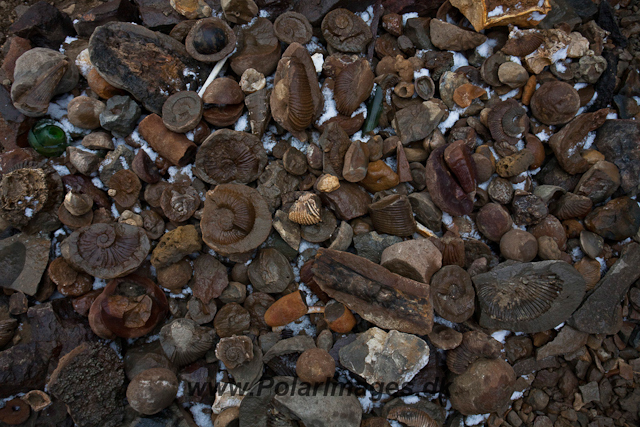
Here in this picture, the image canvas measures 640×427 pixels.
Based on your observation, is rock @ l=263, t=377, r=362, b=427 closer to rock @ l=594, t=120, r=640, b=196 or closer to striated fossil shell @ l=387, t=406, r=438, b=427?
striated fossil shell @ l=387, t=406, r=438, b=427

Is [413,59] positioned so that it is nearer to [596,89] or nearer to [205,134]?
[596,89]

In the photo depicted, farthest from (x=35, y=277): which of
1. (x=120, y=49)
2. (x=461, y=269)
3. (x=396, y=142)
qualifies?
(x=461, y=269)

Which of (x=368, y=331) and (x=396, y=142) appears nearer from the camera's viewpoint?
(x=368, y=331)

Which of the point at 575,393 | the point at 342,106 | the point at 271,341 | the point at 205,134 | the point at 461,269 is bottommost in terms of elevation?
the point at 575,393

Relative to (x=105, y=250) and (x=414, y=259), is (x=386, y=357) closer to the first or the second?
(x=414, y=259)

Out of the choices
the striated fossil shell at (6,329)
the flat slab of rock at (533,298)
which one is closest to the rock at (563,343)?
the flat slab of rock at (533,298)

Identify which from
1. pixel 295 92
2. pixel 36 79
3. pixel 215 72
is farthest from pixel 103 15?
pixel 295 92

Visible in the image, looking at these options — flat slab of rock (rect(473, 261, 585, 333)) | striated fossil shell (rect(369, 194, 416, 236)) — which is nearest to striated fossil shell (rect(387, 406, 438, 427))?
flat slab of rock (rect(473, 261, 585, 333))
